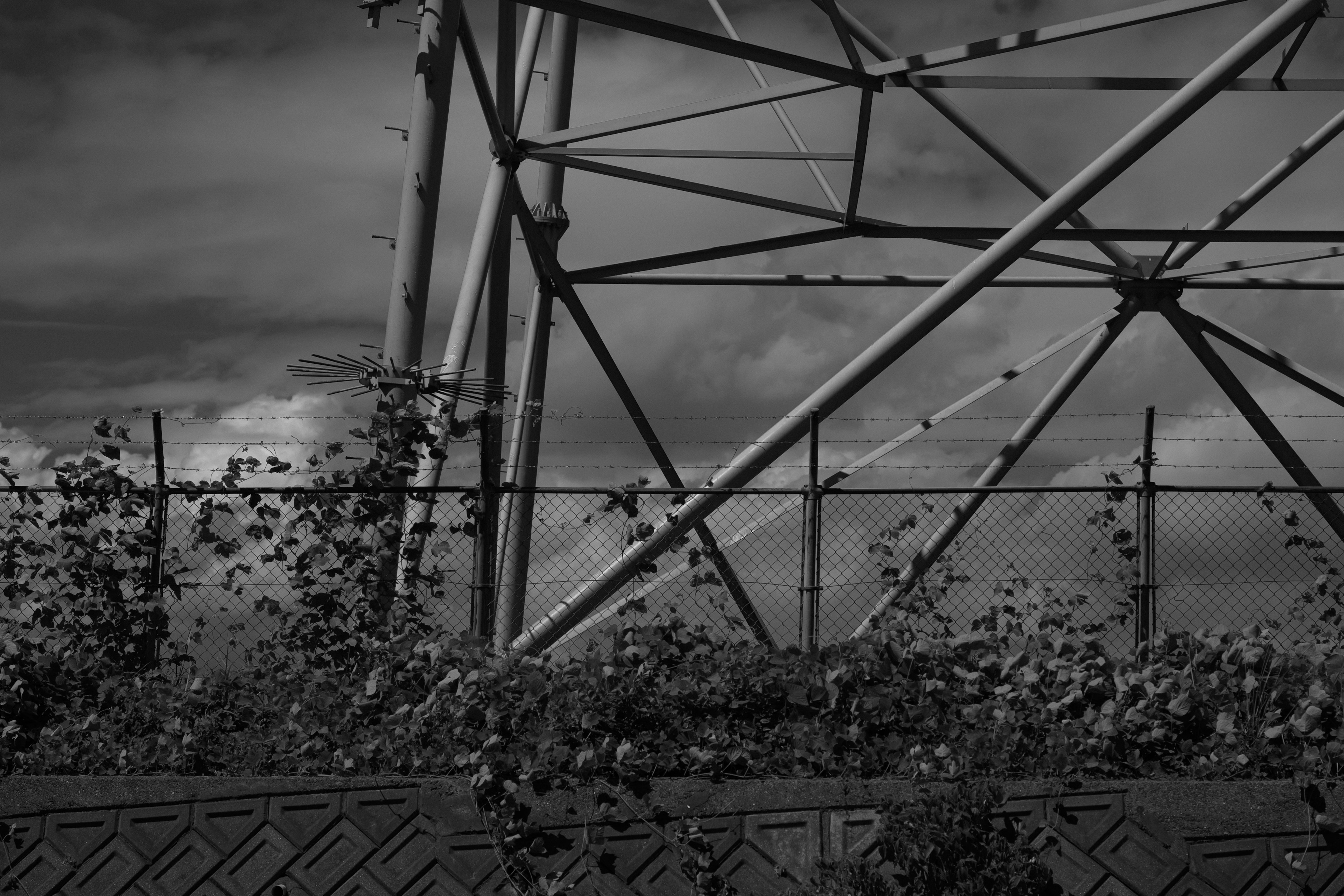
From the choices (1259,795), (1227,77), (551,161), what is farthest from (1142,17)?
(1259,795)

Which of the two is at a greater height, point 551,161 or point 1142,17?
point 1142,17

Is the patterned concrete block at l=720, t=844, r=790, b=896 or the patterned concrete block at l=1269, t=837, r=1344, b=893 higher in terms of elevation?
the patterned concrete block at l=1269, t=837, r=1344, b=893

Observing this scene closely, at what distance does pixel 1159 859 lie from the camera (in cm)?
529

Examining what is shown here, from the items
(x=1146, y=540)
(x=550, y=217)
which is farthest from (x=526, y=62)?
(x=1146, y=540)

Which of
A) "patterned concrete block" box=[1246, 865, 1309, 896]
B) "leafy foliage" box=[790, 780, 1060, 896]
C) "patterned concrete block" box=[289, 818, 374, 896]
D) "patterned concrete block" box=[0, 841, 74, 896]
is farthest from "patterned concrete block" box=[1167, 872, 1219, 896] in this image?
"patterned concrete block" box=[0, 841, 74, 896]

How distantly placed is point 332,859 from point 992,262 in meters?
5.09

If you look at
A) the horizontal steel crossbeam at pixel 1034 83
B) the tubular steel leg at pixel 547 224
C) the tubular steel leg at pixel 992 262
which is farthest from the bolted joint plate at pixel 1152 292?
the tubular steel leg at pixel 547 224

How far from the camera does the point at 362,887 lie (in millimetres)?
5438

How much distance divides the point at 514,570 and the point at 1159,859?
4676mm

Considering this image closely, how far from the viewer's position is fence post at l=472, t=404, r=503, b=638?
6711 millimetres

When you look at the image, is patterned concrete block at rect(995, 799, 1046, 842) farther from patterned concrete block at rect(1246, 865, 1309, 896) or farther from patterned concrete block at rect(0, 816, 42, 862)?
patterned concrete block at rect(0, 816, 42, 862)

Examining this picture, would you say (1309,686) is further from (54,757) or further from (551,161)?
(551,161)

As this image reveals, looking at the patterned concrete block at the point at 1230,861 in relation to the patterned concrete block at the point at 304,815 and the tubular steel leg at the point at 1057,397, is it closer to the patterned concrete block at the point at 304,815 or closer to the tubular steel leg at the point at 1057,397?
the patterned concrete block at the point at 304,815

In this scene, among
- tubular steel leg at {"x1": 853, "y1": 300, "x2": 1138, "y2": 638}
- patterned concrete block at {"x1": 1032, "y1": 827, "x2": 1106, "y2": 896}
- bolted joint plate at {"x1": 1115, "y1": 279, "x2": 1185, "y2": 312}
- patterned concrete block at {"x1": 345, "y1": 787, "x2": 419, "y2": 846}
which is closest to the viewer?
patterned concrete block at {"x1": 1032, "y1": 827, "x2": 1106, "y2": 896}
